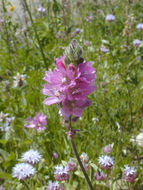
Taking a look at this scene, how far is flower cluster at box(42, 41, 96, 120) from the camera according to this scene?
0.87 metres

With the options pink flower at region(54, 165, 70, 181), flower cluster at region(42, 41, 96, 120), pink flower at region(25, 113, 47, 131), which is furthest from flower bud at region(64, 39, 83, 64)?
pink flower at region(25, 113, 47, 131)

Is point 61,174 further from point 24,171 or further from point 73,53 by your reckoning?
point 73,53

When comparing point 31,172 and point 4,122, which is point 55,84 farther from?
point 4,122

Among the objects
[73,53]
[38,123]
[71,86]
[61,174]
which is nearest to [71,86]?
[71,86]

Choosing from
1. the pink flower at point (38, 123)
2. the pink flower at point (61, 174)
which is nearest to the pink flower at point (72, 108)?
the pink flower at point (61, 174)

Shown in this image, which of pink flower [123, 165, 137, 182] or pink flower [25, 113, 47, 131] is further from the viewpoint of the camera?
pink flower [25, 113, 47, 131]

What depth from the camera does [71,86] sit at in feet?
2.87

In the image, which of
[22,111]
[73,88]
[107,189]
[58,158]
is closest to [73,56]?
[73,88]

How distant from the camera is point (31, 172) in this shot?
126 cm

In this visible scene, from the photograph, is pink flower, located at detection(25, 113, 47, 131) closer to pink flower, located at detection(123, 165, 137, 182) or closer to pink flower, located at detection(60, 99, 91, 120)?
pink flower, located at detection(123, 165, 137, 182)

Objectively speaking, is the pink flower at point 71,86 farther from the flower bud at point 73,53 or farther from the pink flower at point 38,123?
the pink flower at point 38,123

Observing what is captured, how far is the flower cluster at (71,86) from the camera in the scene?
87 cm

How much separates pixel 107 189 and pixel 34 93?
1413 millimetres

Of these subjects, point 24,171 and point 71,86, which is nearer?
point 71,86
